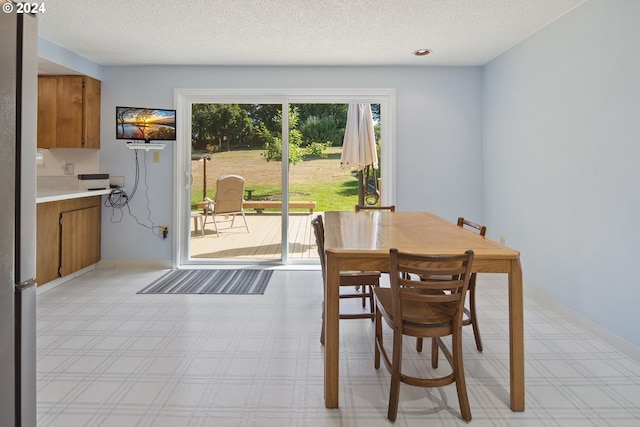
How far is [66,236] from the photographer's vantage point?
385 centimetres

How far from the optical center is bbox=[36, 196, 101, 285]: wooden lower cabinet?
3516 mm

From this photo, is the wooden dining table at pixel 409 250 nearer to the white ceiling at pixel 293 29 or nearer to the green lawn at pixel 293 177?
the white ceiling at pixel 293 29

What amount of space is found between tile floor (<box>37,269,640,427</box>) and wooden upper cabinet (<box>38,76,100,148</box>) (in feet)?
6.37

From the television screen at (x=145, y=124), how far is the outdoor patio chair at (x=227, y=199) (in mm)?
798

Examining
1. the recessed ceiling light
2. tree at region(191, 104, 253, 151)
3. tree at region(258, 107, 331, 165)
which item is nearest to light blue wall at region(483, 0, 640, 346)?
the recessed ceiling light

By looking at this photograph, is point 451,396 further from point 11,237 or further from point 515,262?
point 11,237

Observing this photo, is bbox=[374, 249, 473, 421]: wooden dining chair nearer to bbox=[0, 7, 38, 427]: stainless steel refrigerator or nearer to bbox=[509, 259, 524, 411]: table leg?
bbox=[509, 259, 524, 411]: table leg

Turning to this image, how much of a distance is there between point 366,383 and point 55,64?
4.21 m

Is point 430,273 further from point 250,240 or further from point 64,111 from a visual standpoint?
point 64,111

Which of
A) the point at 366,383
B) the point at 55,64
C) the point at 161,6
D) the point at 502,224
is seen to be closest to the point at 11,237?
the point at 366,383

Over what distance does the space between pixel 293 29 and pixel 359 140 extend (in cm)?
165

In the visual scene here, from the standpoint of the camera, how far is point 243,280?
161 inches

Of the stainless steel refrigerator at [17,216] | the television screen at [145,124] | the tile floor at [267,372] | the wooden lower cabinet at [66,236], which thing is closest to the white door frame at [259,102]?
the television screen at [145,124]

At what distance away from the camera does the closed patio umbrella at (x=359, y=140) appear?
4625 mm
